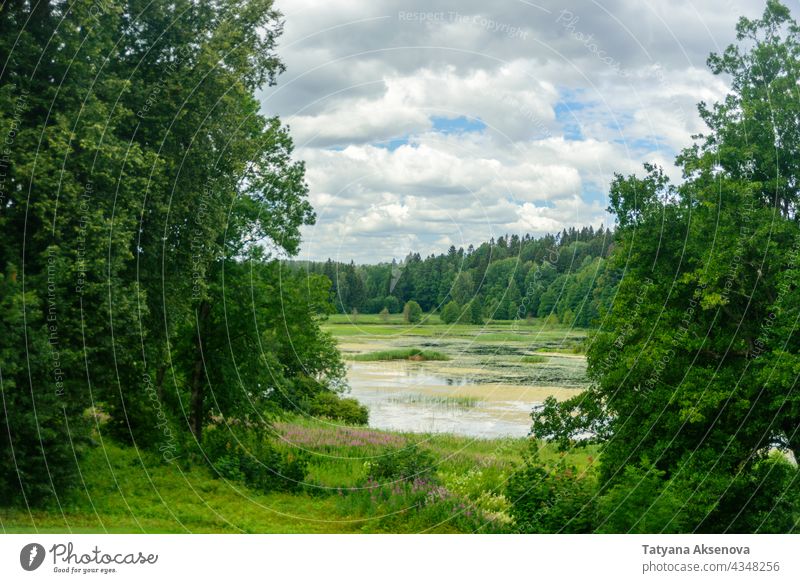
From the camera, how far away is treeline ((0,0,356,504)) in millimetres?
13703

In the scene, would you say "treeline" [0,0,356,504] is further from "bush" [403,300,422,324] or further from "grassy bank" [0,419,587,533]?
"bush" [403,300,422,324]

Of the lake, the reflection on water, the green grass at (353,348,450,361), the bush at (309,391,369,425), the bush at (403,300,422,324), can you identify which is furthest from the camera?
the bush at (309,391,369,425)

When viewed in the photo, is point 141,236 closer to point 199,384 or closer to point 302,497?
point 199,384

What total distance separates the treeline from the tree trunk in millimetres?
49

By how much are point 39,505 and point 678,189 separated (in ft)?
51.4

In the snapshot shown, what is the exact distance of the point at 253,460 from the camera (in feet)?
63.4

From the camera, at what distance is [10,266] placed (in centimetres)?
1339

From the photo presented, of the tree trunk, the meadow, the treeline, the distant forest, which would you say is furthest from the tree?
the tree trunk

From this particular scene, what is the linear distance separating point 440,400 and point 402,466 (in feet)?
12.3

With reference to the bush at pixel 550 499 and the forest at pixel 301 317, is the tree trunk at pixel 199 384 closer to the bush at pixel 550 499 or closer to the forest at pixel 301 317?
the forest at pixel 301 317

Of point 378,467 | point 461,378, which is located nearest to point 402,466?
point 378,467

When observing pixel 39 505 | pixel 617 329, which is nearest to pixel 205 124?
pixel 39 505

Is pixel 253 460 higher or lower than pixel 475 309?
lower

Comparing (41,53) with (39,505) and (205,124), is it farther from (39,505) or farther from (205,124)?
(39,505)
